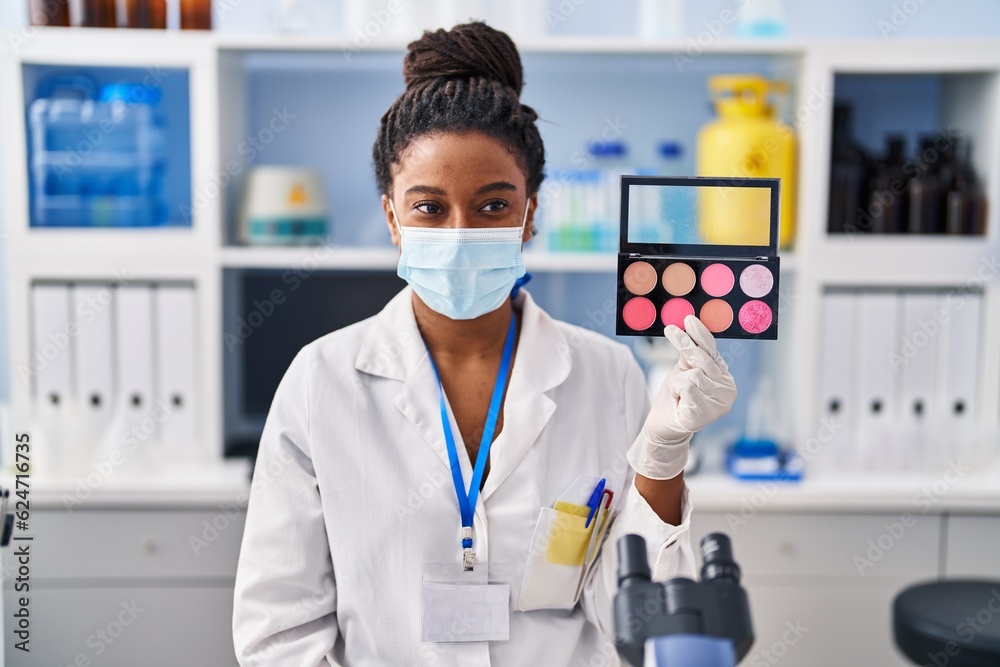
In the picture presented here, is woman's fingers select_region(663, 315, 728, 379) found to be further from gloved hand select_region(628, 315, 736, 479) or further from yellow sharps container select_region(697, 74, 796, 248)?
yellow sharps container select_region(697, 74, 796, 248)

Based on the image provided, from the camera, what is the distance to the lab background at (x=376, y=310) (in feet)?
6.81

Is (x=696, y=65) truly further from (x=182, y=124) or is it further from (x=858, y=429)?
(x=182, y=124)

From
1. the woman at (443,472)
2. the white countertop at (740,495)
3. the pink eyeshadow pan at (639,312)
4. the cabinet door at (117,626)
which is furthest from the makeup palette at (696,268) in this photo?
the cabinet door at (117,626)

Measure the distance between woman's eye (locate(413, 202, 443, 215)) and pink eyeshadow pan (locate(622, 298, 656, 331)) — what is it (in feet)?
0.99

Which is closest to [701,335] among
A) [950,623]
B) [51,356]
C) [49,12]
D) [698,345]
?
[698,345]

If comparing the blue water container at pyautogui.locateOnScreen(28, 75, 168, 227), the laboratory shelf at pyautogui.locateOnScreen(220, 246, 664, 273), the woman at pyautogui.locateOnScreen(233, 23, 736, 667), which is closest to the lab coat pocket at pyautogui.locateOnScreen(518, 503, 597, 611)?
the woman at pyautogui.locateOnScreen(233, 23, 736, 667)

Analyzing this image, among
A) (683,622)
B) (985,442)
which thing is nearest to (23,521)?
(683,622)

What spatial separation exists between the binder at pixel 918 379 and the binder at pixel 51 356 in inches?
78.6

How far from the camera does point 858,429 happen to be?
221 centimetres

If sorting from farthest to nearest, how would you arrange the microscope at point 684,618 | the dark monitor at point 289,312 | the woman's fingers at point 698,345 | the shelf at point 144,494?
the dark monitor at point 289,312 → the shelf at point 144,494 → the woman's fingers at point 698,345 → the microscope at point 684,618

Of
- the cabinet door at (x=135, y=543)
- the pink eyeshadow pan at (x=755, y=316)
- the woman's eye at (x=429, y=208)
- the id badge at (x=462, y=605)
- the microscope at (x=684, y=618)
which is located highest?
the woman's eye at (x=429, y=208)

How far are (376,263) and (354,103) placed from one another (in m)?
0.55

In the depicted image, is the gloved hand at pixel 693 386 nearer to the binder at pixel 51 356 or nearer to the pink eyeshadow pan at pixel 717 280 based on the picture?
the pink eyeshadow pan at pixel 717 280

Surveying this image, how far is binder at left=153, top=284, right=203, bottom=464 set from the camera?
2189 millimetres
